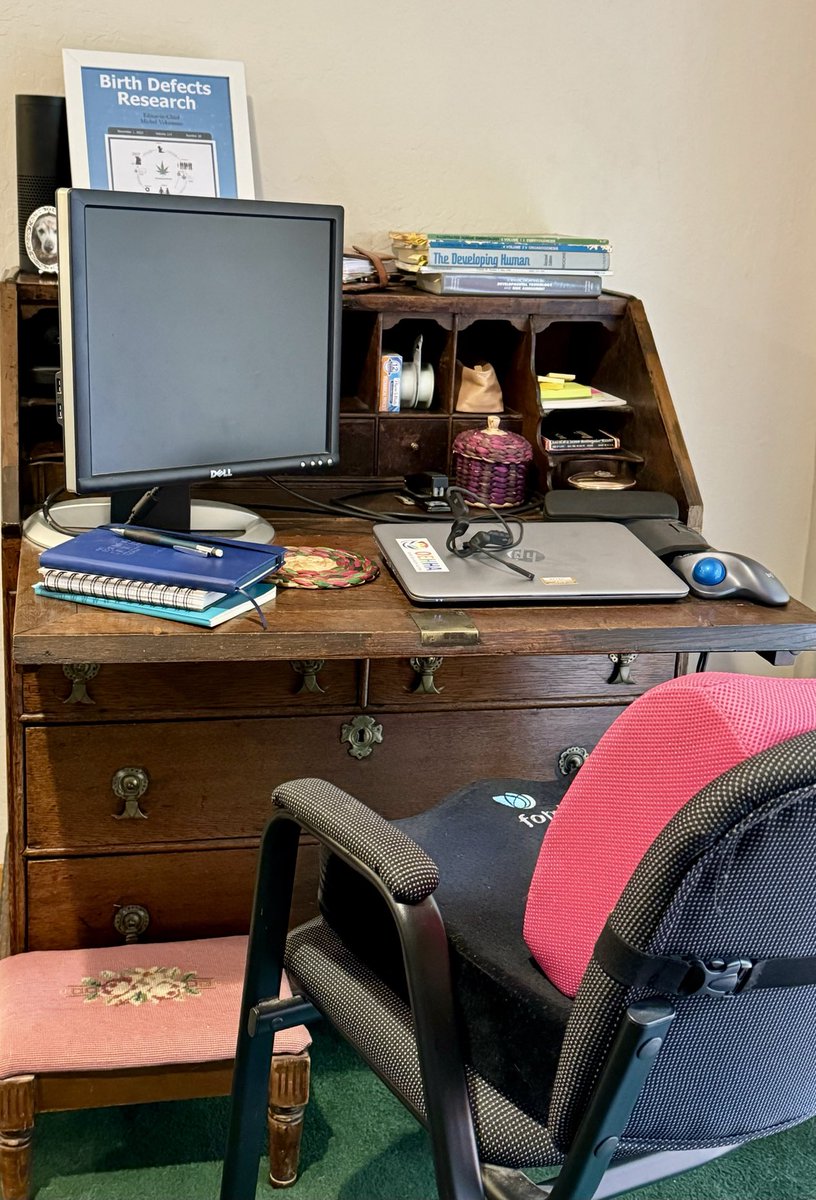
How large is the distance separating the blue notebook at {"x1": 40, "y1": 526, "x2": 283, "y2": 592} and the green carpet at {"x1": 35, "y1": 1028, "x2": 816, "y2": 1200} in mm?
785

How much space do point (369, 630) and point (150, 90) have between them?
956 millimetres

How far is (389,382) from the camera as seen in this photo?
195 cm

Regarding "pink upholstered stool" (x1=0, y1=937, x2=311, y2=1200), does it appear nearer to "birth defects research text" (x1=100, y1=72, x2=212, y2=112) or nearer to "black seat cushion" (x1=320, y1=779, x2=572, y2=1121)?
"black seat cushion" (x1=320, y1=779, x2=572, y2=1121)

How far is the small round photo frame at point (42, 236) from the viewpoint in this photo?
1808 mm

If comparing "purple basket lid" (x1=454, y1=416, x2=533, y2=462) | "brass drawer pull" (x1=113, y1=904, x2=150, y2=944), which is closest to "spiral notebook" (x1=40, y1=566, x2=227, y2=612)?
"brass drawer pull" (x1=113, y1=904, x2=150, y2=944)

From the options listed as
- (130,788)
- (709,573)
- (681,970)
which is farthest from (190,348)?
(681,970)

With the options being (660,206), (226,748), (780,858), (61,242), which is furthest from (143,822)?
(660,206)

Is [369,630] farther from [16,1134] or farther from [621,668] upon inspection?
[16,1134]

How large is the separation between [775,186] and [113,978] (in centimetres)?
173

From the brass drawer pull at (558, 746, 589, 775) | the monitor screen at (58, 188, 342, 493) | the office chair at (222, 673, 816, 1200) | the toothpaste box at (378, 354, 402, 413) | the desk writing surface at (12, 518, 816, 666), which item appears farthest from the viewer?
the toothpaste box at (378, 354, 402, 413)

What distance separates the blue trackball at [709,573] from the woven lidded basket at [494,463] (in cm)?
38

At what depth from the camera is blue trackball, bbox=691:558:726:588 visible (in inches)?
63.9

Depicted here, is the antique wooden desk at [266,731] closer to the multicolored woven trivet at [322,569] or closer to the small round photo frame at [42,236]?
the multicolored woven trivet at [322,569]

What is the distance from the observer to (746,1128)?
38.7 inches
